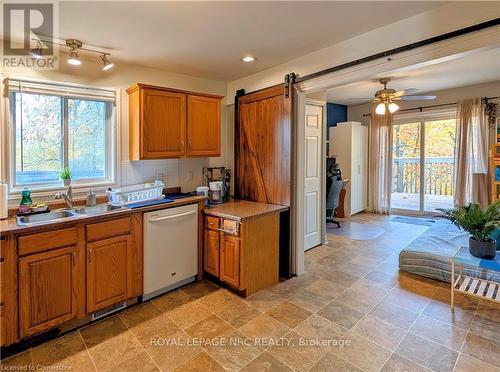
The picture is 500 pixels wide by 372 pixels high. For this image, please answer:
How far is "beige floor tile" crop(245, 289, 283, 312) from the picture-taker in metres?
2.66

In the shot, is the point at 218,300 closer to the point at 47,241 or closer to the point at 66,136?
the point at 47,241

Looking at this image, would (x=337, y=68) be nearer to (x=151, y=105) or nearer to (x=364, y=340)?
(x=151, y=105)

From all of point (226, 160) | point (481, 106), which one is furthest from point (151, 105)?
point (481, 106)

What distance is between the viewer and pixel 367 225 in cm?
550

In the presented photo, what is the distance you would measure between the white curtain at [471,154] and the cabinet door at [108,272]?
18.3 ft

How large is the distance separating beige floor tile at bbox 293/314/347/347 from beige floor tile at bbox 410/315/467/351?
23.3 inches

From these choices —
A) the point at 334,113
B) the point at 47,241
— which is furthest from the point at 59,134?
the point at 334,113

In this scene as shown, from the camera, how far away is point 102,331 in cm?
231

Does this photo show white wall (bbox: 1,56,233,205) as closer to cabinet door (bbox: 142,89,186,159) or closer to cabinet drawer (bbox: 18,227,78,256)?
cabinet door (bbox: 142,89,186,159)

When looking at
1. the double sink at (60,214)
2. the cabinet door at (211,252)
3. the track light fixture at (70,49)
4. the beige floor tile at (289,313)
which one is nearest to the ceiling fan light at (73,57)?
the track light fixture at (70,49)

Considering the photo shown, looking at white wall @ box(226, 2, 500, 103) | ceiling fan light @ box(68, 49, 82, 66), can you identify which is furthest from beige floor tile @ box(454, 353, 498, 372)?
ceiling fan light @ box(68, 49, 82, 66)

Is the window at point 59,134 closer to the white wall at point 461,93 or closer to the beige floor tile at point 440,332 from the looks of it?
the beige floor tile at point 440,332

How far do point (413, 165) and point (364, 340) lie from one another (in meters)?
5.18

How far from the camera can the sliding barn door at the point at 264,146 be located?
3201 millimetres
